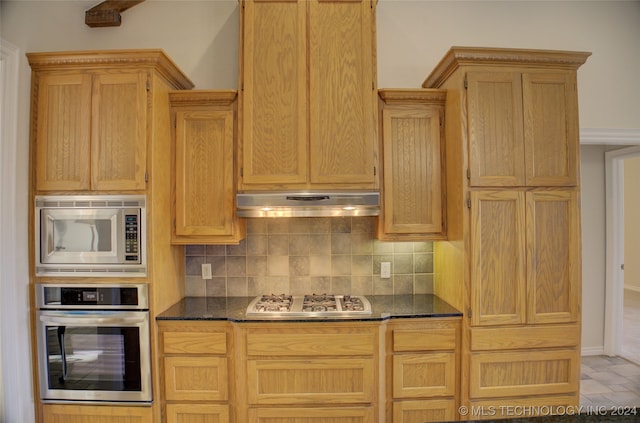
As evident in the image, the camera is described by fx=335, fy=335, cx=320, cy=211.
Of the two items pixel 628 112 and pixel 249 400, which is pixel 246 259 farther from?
pixel 628 112

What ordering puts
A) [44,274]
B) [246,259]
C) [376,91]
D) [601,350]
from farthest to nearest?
[601,350] < [246,259] < [376,91] < [44,274]

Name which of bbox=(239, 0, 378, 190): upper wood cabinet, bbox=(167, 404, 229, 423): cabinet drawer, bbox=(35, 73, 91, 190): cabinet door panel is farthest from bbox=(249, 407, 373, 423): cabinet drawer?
bbox=(35, 73, 91, 190): cabinet door panel

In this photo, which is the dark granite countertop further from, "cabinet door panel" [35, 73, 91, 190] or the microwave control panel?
"cabinet door panel" [35, 73, 91, 190]

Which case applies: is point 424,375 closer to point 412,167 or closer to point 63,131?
point 412,167

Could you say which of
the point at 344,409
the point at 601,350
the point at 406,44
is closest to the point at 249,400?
the point at 344,409

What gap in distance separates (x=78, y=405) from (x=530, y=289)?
2.81 meters

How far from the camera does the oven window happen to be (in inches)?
78.4

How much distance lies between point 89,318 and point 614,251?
15.1ft

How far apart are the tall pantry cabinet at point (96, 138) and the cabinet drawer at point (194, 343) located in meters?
0.09

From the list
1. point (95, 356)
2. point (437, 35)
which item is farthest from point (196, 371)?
point (437, 35)

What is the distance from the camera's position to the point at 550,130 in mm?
2066

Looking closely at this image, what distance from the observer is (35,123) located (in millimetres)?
2014

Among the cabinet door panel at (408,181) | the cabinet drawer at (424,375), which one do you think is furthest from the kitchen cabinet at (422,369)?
the cabinet door panel at (408,181)

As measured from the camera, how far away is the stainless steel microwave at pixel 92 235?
198cm
